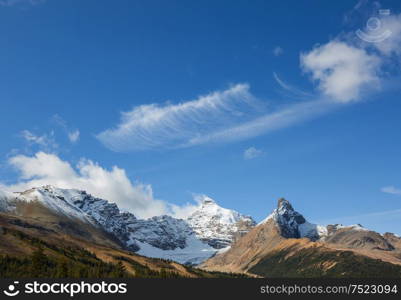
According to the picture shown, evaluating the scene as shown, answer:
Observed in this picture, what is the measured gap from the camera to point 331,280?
12181cm

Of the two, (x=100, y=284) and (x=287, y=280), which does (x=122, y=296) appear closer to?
(x=100, y=284)

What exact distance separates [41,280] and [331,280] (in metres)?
69.4

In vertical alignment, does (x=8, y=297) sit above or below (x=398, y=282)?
below

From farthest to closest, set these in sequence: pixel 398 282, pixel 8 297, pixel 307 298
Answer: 1. pixel 398 282
2. pixel 307 298
3. pixel 8 297

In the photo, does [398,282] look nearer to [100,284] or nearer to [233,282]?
[233,282]

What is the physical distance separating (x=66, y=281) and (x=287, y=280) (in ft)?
165

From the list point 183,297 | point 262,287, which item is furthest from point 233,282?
point 183,297

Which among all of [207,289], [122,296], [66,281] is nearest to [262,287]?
[207,289]

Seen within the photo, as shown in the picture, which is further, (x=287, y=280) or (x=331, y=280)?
(x=331, y=280)

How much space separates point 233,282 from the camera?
374ft

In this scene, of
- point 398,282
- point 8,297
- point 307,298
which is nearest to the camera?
point 8,297
